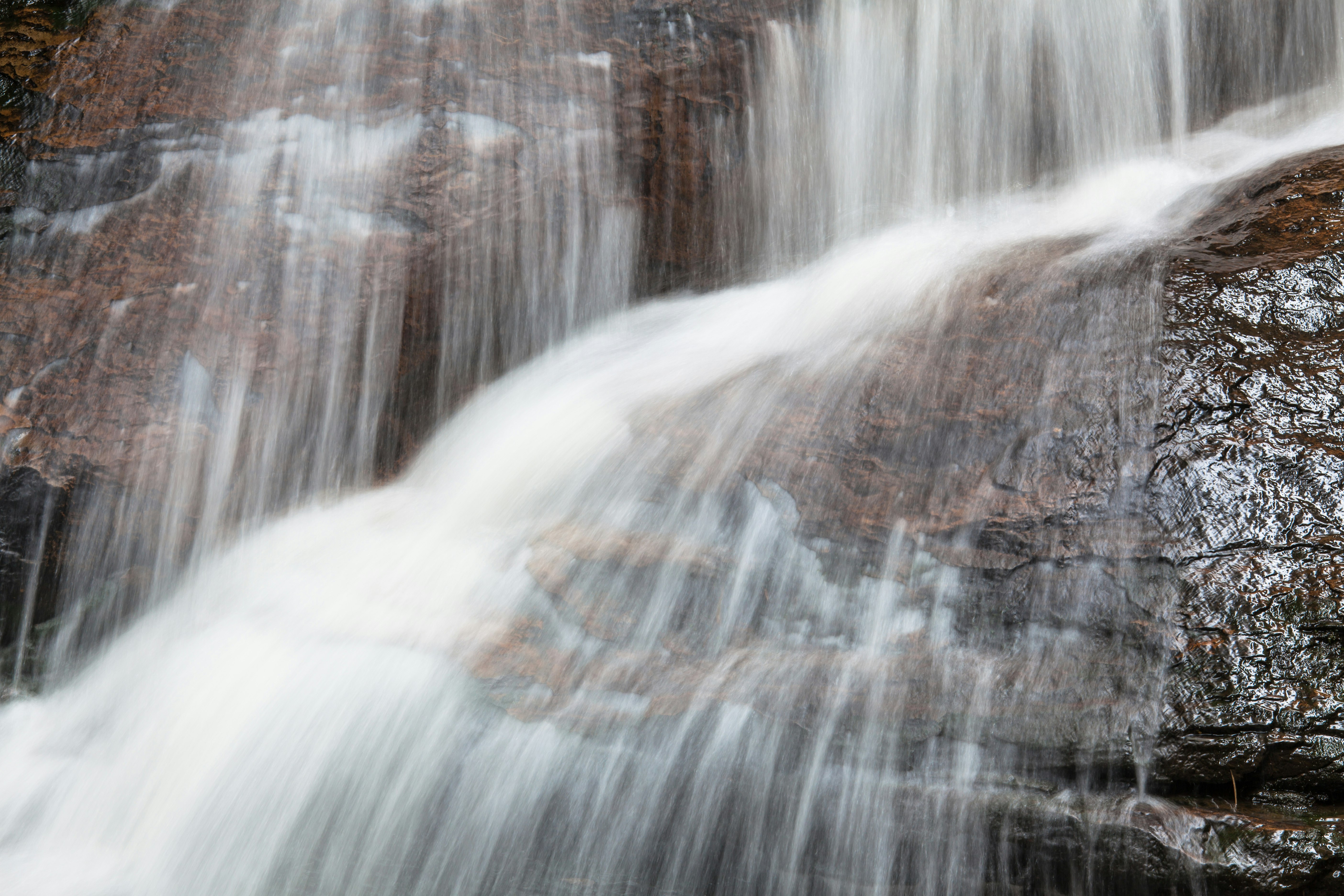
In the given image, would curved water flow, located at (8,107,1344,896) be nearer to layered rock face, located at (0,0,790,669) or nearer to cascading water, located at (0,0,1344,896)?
cascading water, located at (0,0,1344,896)

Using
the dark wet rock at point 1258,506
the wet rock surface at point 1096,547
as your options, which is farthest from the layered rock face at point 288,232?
the dark wet rock at point 1258,506

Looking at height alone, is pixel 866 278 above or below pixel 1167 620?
above

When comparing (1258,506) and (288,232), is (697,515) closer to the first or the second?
(1258,506)

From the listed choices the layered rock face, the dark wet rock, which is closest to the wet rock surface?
the dark wet rock

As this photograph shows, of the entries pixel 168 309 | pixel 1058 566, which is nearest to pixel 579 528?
pixel 1058 566

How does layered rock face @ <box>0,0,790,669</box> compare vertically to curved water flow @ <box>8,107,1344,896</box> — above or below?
above

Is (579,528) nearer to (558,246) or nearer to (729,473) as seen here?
(729,473)

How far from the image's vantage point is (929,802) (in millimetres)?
2369

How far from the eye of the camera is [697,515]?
326cm

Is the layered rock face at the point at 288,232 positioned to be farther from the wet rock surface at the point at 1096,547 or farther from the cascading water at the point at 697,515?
the wet rock surface at the point at 1096,547

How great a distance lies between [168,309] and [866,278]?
3492 millimetres

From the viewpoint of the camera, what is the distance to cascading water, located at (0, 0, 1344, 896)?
2486 millimetres

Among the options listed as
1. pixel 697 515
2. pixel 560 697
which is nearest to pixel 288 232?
pixel 697 515

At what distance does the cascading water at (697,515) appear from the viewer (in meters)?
2.49
